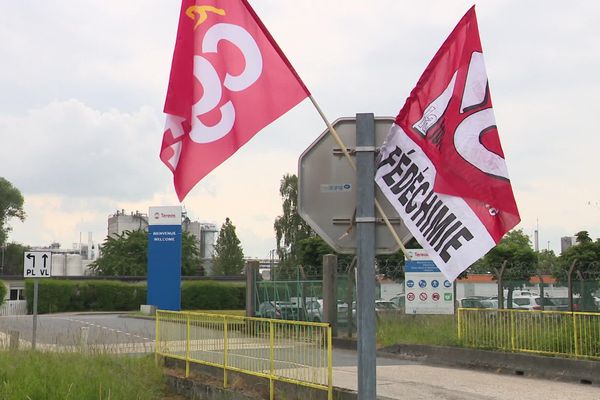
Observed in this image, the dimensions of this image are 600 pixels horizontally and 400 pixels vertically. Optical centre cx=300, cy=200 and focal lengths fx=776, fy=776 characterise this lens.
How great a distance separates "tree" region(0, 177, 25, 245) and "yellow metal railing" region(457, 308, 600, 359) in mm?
96265

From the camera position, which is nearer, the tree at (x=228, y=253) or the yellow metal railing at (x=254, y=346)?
the yellow metal railing at (x=254, y=346)

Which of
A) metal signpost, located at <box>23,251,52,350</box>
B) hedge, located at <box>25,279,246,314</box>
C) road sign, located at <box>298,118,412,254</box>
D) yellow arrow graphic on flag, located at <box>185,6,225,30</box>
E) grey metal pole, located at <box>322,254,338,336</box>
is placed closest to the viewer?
road sign, located at <box>298,118,412,254</box>

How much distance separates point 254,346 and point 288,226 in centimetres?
6183

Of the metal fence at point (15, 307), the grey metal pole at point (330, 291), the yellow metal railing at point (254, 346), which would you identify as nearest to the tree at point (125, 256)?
the metal fence at point (15, 307)

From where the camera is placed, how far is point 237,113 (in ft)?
19.0

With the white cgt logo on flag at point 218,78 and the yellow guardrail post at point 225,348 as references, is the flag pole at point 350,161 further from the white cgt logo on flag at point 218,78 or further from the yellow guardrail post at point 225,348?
the yellow guardrail post at point 225,348

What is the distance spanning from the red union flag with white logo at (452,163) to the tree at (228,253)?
81.1 m

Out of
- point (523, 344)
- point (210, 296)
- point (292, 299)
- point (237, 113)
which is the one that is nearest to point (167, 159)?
point (237, 113)

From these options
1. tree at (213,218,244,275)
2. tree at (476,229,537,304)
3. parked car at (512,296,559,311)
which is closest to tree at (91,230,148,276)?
tree at (213,218,244,275)

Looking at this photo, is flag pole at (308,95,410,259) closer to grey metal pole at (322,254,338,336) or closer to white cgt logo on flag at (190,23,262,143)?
white cgt logo on flag at (190,23,262,143)

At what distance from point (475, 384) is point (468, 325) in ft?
12.6

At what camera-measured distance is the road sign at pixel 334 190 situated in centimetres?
535

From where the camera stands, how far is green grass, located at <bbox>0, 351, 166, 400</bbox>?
9859 millimetres

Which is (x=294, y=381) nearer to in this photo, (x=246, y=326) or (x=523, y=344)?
(x=246, y=326)
